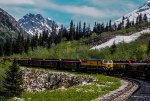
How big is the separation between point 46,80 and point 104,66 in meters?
14.6

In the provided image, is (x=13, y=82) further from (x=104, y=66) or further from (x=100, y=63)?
(x=100, y=63)

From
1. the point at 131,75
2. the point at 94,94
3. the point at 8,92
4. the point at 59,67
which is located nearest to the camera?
the point at 94,94

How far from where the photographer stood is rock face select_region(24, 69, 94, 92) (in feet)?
249

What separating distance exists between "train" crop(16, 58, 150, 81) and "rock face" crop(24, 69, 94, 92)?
35.2 feet

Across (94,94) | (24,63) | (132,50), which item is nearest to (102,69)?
(24,63)

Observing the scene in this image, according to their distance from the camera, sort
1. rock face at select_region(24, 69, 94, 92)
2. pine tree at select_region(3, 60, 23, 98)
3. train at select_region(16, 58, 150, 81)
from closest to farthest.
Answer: pine tree at select_region(3, 60, 23, 98) → train at select_region(16, 58, 150, 81) → rock face at select_region(24, 69, 94, 92)

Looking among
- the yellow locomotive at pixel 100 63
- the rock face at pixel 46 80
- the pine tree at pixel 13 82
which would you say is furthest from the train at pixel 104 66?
the pine tree at pixel 13 82

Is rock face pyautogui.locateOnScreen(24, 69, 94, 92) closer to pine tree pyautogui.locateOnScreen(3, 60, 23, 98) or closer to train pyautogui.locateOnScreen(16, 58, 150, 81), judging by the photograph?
train pyautogui.locateOnScreen(16, 58, 150, 81)

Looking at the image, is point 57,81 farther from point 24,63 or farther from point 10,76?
point 24,63

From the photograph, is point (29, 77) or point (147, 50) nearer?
point (29, 77)

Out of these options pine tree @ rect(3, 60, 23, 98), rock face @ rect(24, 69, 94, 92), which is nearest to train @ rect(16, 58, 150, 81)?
rock face @ rect(24, 69, 94, 92)

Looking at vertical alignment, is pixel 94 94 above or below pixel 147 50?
below

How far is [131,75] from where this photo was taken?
76500mm

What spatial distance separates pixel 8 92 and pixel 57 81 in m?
38.1
